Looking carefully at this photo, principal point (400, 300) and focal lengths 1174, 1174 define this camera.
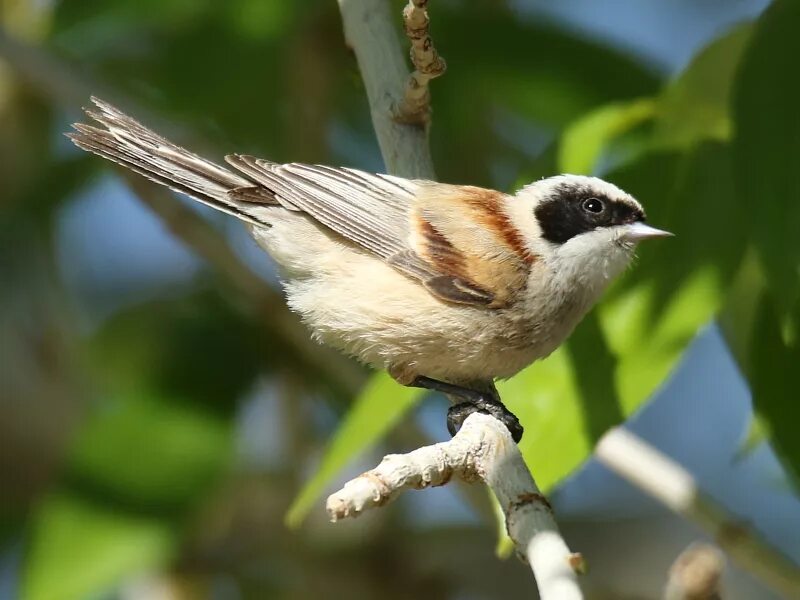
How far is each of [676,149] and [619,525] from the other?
2.44 metres

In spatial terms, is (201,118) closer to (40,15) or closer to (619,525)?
(40,15)

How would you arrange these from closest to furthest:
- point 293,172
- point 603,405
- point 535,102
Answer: point 603,405 → point 293,172 → point 535,102

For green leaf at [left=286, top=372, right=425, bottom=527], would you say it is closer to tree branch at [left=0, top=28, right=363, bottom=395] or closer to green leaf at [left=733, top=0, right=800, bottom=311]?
green leaf at [left=733, top=0, right=800, bottom=311]

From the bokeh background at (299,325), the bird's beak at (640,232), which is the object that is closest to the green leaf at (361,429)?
the bokeh background at (299,325)

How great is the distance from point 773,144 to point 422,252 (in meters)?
0.95

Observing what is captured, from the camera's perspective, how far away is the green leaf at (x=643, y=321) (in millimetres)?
2621

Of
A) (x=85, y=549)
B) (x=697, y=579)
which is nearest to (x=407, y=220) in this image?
(x=697, y=579)

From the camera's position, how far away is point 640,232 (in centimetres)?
287

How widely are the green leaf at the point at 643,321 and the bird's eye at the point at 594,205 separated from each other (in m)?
0.08

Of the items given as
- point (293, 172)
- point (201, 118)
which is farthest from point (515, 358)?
point (201, 118)

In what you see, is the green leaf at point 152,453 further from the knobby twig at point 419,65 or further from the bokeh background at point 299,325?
the knobby twig at point 419,65

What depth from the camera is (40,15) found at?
18.0 ft

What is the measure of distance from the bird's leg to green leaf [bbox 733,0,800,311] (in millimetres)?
691

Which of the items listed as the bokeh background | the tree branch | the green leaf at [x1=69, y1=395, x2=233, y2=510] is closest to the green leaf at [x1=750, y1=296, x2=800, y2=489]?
the bokeh background
